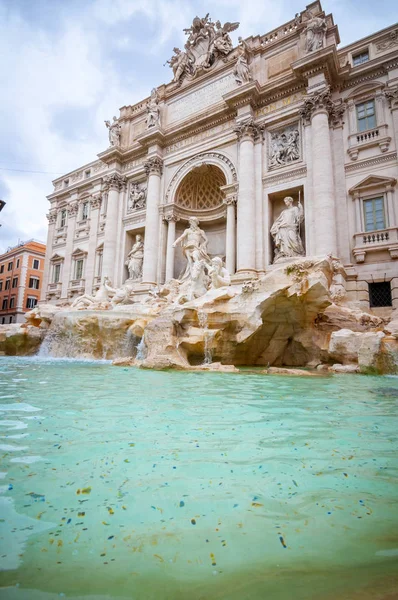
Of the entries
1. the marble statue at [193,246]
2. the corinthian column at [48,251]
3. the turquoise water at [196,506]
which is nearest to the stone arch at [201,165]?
the marble statue at [193,246]

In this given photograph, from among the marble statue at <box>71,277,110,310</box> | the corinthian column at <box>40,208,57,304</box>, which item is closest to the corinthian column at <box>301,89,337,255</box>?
the marble statue at <box>71,277,110,310</box>

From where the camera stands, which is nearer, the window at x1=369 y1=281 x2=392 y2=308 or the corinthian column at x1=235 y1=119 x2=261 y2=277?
the window at x1=369 y1=281 x2=392 y2=308

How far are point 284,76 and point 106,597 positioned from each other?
1693 cm

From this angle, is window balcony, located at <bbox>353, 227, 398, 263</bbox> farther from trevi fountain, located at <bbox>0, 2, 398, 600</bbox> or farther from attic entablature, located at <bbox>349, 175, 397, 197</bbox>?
attic entablature, located at <bbox>349, 175, 397, 197</bbox>

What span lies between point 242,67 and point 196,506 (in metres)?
17.4

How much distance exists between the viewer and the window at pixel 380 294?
437 inches

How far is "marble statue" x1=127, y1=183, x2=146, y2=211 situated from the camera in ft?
60.2

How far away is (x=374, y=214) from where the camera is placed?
1170 centimetres

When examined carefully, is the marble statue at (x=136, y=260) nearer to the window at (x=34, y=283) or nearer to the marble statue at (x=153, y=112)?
the marble statue at (x=153, y=112)

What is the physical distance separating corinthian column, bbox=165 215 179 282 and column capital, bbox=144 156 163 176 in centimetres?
276

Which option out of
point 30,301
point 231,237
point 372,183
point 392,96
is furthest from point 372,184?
point 30,301

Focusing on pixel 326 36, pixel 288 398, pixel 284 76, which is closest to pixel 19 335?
pixel 288 398

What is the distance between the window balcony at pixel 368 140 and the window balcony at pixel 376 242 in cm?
312

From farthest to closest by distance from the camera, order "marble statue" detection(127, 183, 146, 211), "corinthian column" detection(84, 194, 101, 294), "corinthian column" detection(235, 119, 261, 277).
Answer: "corinthian column" detection(84, 194, 101, 294) < "marble statue" detection(127, 183, 146, 211) < "corinthian column" detection(235, 119, 261, 277)
